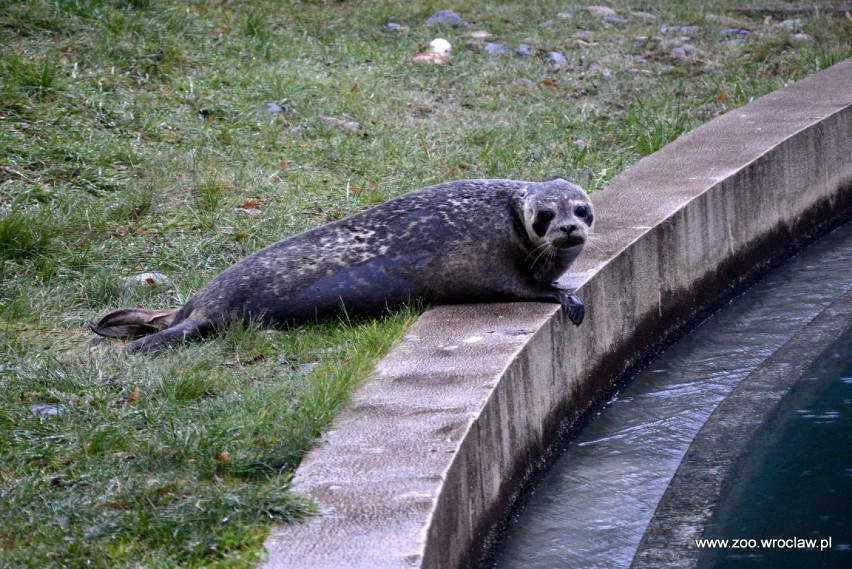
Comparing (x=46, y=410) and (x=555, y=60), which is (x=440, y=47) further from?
(x=46, y=410)

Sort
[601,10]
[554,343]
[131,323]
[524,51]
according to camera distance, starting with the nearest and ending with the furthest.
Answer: [554,343]
[131,323]
[524,51]
[601,10]

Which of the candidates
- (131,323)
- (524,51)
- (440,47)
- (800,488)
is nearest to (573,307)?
(800,488)

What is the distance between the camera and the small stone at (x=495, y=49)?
11492mm

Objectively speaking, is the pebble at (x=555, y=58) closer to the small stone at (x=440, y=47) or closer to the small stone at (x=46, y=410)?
the small stone at (x=440, y=47)

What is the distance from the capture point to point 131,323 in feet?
18.7

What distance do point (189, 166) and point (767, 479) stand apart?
4649mm

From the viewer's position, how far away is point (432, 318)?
5.63 m

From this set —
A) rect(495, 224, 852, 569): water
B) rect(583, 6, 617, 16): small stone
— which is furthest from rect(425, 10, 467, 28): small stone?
rect(495, 224, 852, 569): water

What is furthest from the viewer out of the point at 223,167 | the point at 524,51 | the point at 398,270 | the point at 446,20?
the point at 446,20

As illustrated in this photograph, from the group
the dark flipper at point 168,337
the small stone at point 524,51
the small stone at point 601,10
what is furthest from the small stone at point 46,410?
the small stone at point 601,10

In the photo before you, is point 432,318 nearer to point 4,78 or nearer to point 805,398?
point 805,398

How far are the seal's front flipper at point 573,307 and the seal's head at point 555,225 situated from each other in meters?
0.25

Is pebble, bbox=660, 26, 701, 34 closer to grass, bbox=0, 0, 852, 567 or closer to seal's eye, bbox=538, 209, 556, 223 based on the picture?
grass, bbox=0, 0, 852, 567

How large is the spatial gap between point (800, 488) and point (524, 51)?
7194mm
